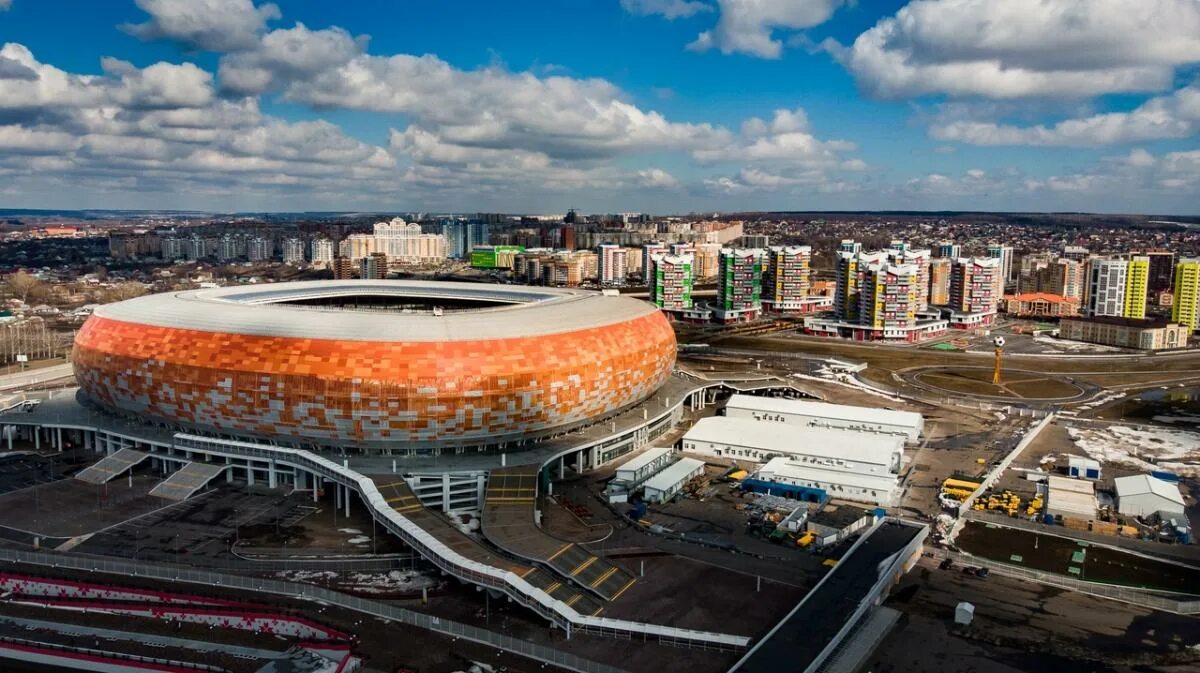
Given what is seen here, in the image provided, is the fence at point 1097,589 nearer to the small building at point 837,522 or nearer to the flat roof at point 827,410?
the small building at point 837,522

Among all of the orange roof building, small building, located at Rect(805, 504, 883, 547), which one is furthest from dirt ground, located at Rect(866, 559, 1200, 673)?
the orange roof building

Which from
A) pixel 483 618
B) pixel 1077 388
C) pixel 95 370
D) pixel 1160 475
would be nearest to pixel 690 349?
pixel 1077 388

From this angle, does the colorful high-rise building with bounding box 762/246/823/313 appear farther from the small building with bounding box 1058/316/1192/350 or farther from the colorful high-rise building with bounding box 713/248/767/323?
the small building with bounding box 1058/316/1192/350

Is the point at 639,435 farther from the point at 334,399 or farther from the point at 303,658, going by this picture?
the point at 303,658

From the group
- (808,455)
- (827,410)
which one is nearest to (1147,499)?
(808,455)

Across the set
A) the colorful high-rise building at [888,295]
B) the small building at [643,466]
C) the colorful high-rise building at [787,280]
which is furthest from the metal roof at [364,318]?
the colorful high-rise building at [787,280]
